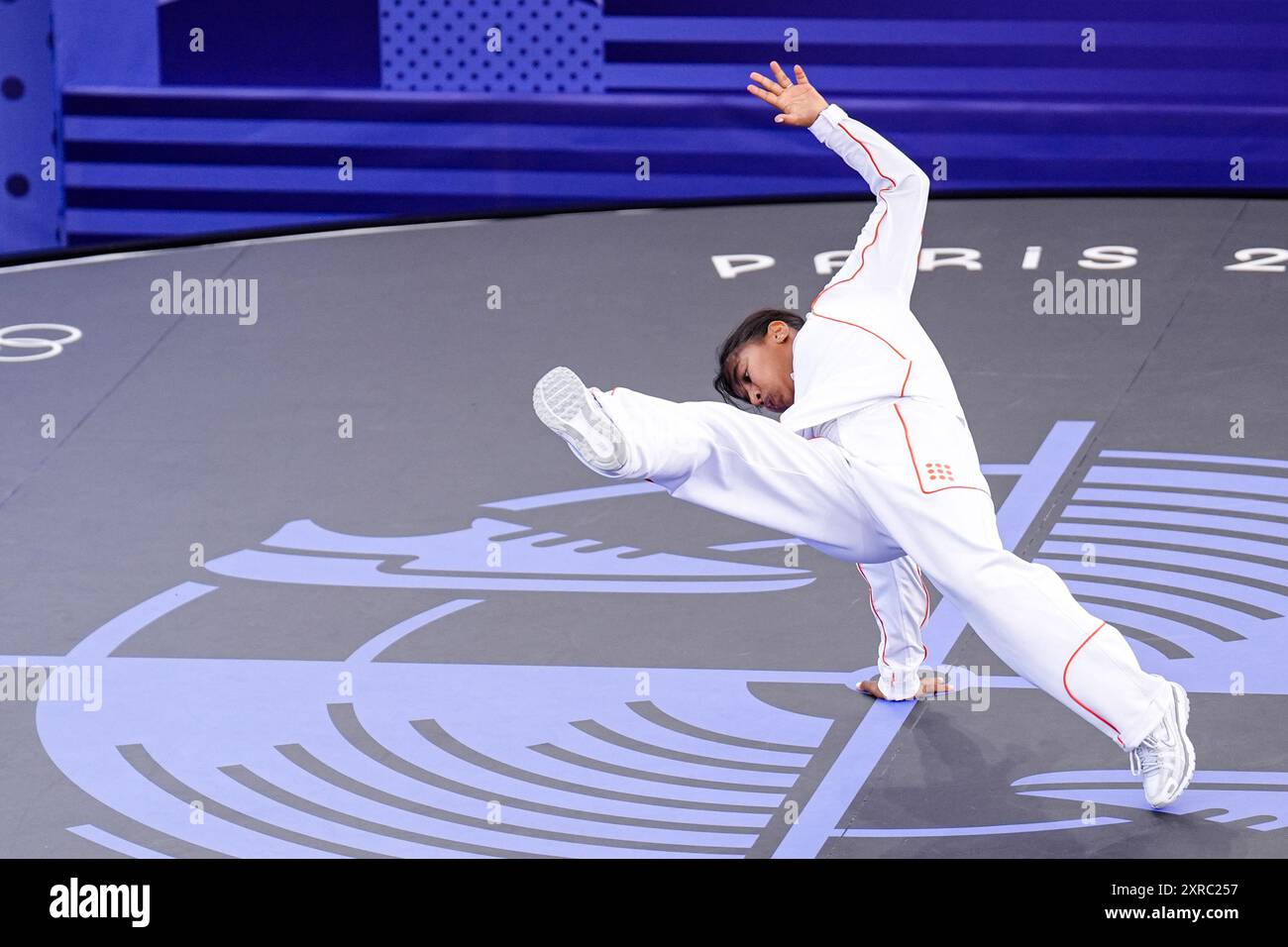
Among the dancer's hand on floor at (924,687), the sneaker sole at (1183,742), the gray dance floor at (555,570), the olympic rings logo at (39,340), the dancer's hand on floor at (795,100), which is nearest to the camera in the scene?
the sneaker sole at (1183,742)

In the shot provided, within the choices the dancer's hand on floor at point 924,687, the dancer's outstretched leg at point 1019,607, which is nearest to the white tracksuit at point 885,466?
the dancer's outstretched leg at point 1019,607

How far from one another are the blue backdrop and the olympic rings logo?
1.04m

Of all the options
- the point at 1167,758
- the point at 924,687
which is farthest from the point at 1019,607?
the point at 924,687

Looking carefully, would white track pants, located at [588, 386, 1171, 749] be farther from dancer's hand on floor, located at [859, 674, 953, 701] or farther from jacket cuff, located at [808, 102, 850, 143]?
jacket cuff, located at [808, 102, 850, 143]

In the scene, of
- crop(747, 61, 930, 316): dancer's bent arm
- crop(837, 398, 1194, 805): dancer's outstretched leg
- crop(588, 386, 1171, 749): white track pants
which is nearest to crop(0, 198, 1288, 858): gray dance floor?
crop(837, 398, 1194, 805): dancer's outstretched leg

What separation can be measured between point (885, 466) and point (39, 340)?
15.2 ft

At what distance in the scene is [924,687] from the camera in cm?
450

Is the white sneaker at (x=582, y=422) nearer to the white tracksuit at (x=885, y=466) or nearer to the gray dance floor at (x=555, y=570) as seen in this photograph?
the white tracksuit at (x=885, y=466)

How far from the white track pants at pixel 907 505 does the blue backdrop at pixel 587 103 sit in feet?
16.9

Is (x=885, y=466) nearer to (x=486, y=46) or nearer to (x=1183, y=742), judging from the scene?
(x=1183, y=742)

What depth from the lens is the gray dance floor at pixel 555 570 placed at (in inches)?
157

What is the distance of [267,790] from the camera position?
4.08 m

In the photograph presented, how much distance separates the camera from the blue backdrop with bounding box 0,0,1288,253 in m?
8.66

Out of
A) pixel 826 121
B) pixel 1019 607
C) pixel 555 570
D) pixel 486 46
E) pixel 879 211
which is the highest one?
pixel 486 46
